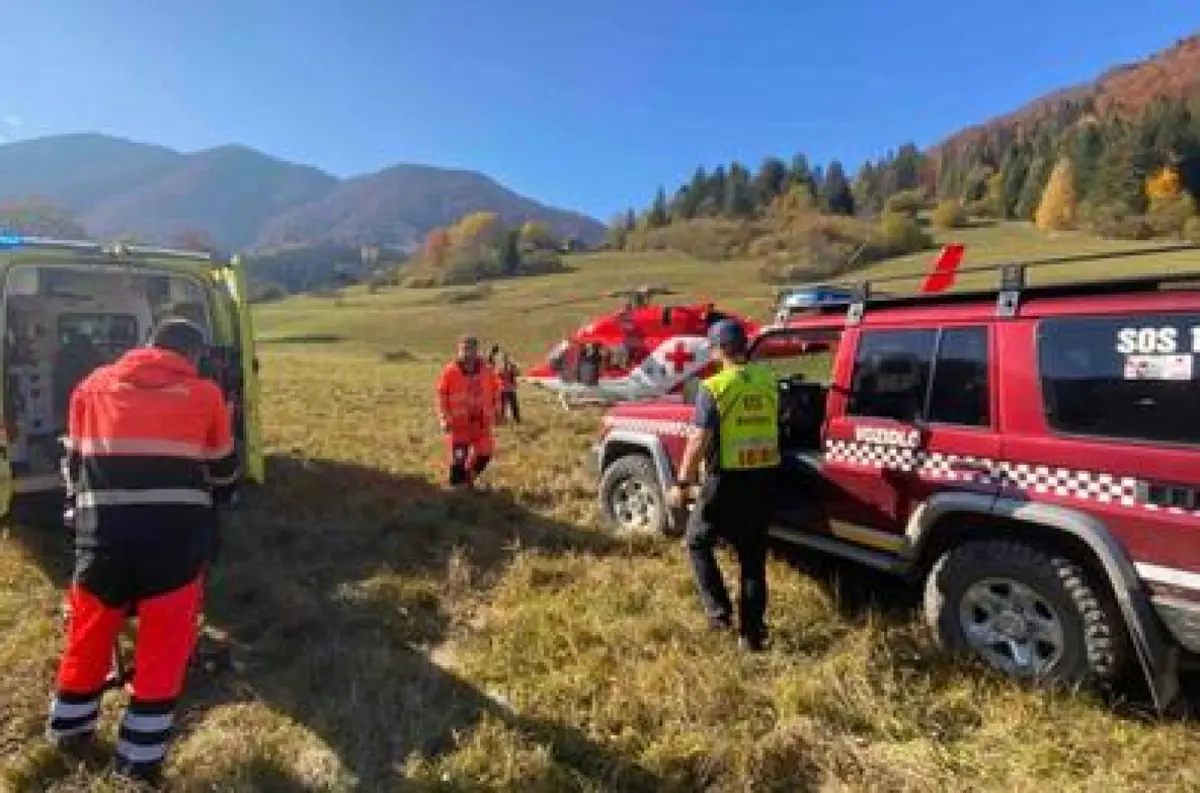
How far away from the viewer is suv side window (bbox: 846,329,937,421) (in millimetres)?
4953

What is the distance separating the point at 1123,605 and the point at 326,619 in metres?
4.13

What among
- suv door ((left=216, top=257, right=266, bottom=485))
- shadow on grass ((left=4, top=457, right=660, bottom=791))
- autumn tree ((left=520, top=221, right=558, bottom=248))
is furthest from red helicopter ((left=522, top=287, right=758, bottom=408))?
autumn tree ((left=520, top=221, right=558, bottom=248))

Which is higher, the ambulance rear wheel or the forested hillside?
the forested hillside

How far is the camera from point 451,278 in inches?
3578

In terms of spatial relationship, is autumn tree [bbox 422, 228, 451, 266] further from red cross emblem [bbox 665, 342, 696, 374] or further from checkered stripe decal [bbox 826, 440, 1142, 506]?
checkered stripe decal [bbox 826, 440, 1142, 506]

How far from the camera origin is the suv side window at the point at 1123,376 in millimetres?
3789

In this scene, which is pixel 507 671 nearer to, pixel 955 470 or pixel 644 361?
pixel 955 470

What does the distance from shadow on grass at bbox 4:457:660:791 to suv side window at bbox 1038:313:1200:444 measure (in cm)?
242

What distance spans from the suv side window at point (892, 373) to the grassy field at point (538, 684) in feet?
3.67

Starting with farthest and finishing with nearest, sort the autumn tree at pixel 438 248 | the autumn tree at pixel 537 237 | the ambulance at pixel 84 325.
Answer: the autumn tree at pixel 537 237 → the autumn tree at pixel 438 248 → the ambulance at pixel 84 325

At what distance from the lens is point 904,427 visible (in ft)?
16.2

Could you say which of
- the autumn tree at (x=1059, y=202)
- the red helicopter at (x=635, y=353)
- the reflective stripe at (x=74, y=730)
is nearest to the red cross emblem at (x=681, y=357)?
the red helicopter at (x=635, y=353)

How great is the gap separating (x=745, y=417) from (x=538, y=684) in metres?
1.73

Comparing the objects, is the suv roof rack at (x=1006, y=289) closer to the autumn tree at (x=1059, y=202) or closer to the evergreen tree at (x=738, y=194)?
the autumn tree at (x=1059, y=202)
